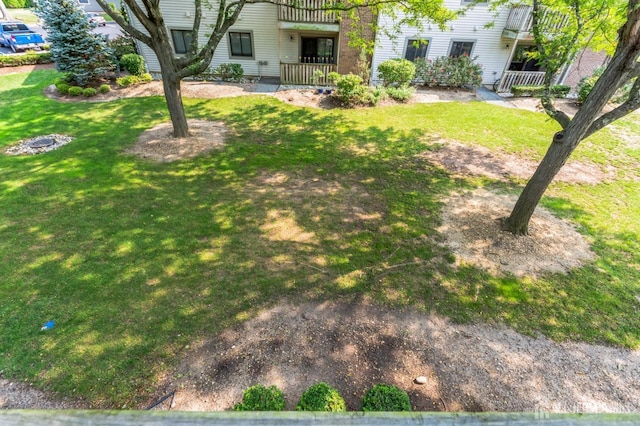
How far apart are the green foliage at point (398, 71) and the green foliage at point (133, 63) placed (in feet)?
43.3

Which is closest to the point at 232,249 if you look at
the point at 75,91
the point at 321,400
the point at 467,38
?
the point at 321,400

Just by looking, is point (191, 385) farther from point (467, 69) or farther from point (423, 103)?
point (467, 69)

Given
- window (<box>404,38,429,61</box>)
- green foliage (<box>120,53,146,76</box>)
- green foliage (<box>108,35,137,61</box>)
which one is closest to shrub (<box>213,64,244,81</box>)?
green foliage (<box>120,53,146,76</box>)

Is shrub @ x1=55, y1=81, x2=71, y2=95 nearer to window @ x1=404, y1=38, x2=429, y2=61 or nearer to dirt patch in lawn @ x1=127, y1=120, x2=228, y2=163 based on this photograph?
dirt patch in lawn @ x1=127, y1=120, x2=228, y2=163

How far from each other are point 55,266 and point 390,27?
18.8 metres

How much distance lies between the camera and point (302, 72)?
17.5 metres

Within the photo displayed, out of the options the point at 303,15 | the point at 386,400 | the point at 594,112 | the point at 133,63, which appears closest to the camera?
the point at 386,400

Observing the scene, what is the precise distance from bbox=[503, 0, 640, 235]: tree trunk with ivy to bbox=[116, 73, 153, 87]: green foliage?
17.6 metres

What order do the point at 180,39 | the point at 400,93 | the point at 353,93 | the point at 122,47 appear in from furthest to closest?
the point at 180,39
the point at 122,47
the point at 400,93
the point at 353,93

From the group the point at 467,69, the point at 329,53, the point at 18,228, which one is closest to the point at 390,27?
the point at 329,53

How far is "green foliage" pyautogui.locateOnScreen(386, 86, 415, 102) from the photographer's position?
15773mm

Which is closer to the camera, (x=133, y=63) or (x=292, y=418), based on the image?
(x=292, y=418)

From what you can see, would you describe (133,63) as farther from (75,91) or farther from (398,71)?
(398,71)

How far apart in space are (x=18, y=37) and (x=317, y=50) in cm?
2039
